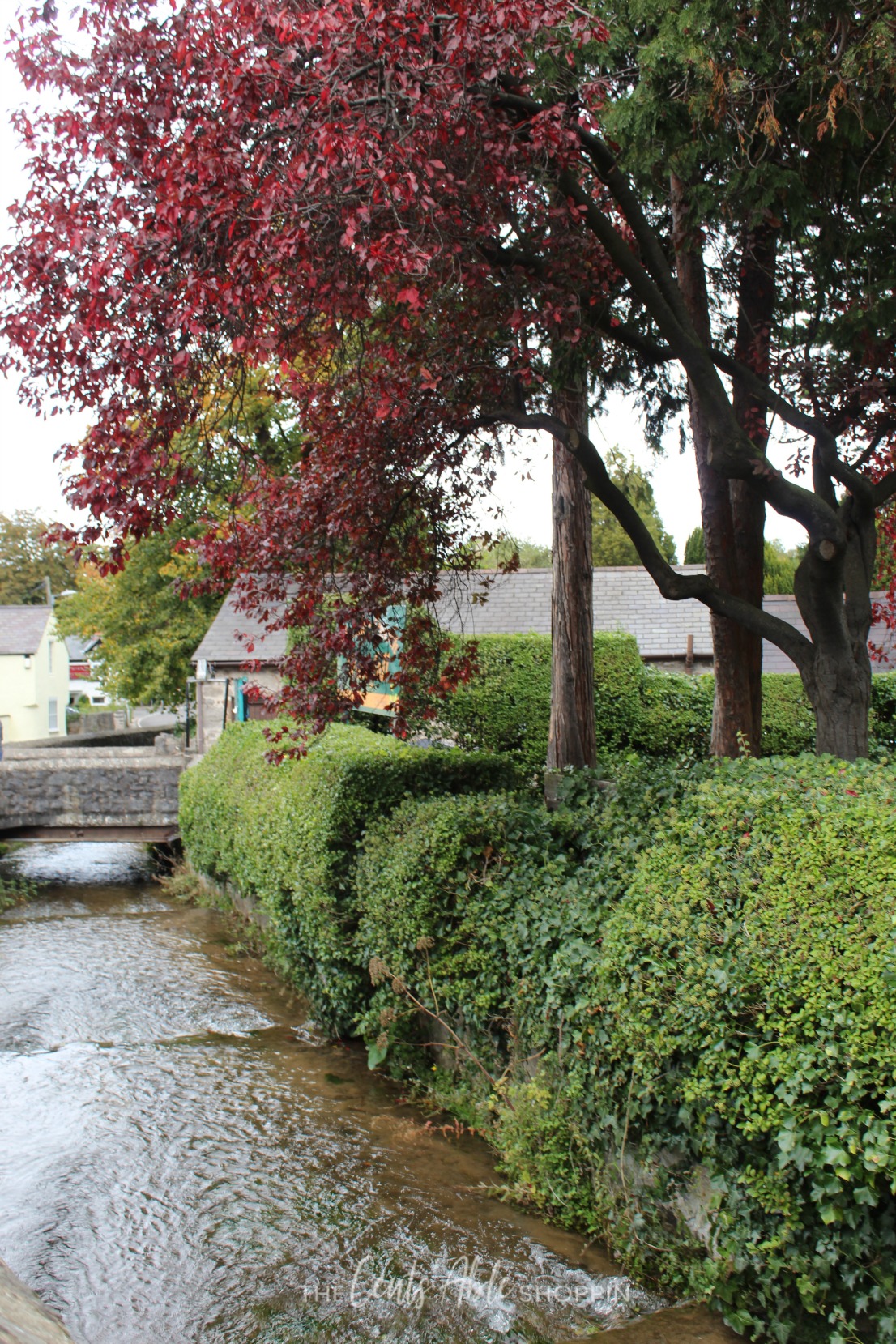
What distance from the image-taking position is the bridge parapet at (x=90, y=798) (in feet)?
56.9

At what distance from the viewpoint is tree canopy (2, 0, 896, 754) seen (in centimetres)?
509

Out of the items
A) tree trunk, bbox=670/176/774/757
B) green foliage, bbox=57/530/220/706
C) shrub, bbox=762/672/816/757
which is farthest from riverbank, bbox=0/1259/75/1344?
green foliage, bbox=57/530/220/706

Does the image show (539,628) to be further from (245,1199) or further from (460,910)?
(245,1199)

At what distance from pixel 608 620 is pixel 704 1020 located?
53.8ft

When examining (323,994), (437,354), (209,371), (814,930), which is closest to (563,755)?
(323,994)

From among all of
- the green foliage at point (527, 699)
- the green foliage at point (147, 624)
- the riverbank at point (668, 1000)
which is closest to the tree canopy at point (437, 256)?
the riverbank at point (668, 1000)

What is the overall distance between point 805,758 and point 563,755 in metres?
4.82

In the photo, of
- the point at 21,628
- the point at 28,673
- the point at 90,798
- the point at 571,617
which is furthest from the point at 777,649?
the point at 21,628

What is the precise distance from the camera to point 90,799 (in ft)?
57.5

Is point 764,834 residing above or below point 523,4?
below

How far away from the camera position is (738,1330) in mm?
4020

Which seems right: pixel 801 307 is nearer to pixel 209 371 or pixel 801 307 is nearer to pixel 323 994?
pixel 209 371

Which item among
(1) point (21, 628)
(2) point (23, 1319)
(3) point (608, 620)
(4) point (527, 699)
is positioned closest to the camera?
(2) point (23, 1319)

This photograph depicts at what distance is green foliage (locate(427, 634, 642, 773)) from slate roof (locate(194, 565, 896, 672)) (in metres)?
2.60
